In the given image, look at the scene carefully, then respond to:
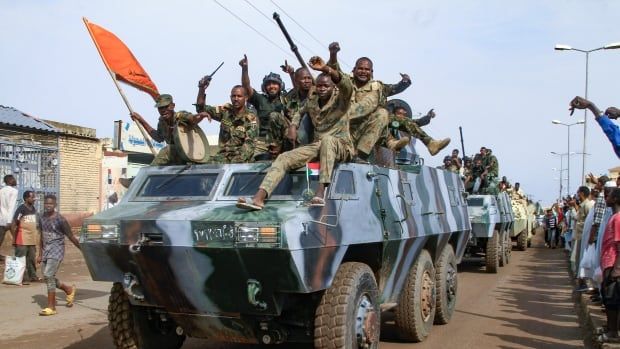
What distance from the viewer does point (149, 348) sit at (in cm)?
575

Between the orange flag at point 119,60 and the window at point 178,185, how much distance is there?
9.31ft

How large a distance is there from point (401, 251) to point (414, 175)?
4.12ft

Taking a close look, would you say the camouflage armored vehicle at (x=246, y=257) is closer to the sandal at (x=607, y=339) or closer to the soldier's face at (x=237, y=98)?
the soldier's face at (x=237, y=98)

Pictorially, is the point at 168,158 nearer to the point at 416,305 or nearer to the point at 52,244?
the point at 416,305

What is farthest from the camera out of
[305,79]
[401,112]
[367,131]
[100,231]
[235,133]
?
[401,112]

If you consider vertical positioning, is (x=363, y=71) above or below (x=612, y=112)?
above

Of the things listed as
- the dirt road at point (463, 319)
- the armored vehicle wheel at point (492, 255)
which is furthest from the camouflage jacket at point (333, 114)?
the armored vehicle wheel at point (492, 255)

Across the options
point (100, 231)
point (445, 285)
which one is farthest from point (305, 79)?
point (100, 231)

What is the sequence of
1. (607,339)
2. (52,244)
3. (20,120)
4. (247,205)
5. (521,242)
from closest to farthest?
(247,205) < (607,339) < (52,244) < (20,120) < (521,242)

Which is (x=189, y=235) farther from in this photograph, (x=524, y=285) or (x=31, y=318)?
(x=524, y=285)

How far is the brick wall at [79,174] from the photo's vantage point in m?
16.7

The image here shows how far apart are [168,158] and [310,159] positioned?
1600mm

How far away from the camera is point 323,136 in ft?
19.2

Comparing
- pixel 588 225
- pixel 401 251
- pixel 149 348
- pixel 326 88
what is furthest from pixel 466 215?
pixel 149 348
